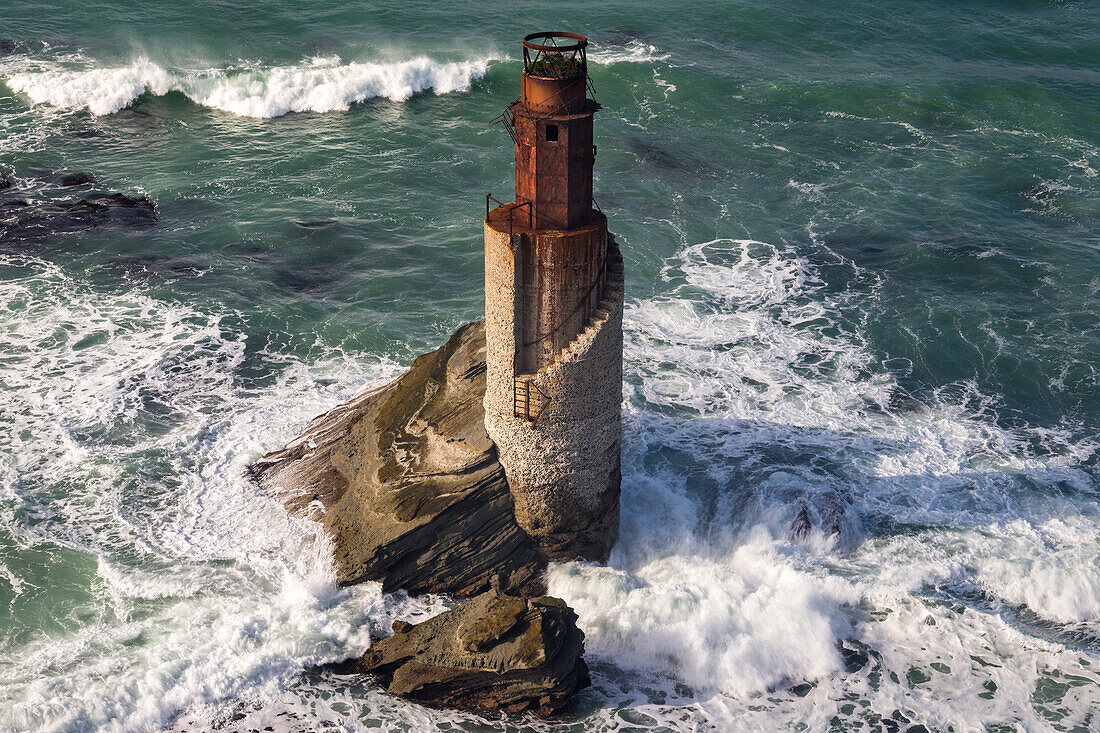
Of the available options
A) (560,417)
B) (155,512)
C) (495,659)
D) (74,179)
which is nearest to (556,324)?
(560,417)

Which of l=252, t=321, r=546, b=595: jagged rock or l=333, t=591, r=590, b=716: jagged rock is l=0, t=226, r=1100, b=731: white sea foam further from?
l=252, t=321, r=546, b=595: jagged rock

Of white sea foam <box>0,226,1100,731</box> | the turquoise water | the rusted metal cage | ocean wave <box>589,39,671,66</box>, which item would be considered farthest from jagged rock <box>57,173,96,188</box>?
the rusted metal cage

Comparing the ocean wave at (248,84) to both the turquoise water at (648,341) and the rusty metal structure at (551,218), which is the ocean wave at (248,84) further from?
the rusty metal structure at (551,218)

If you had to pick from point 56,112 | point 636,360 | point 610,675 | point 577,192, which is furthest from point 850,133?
point 56,112

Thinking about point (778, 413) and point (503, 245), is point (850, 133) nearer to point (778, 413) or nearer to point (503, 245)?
point (778, 413)

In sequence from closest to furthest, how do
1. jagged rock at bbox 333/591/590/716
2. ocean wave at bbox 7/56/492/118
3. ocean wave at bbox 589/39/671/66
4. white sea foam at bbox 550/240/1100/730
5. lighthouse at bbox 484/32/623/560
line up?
jagged rock at bbox 333/591/590/716 → lighthouse at bbox 484/32/623/560 → white sea foam at bbox 550/240/1100/730 → ocean wave at bbox 7/56/492/118 → ocean wave at bbox 589/39/671/66

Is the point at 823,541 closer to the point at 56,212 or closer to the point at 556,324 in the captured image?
the point at 556,324
